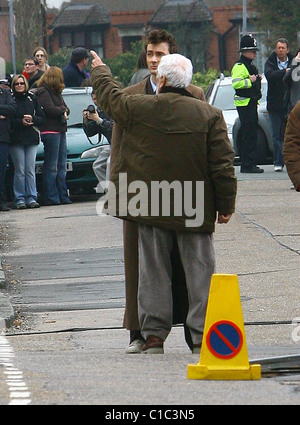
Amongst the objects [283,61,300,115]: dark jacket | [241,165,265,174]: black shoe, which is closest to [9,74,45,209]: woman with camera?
[283,61,300,115]: dark jacket

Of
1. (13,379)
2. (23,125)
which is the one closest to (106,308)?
(13,379)

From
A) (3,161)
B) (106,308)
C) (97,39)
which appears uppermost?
(106,308)

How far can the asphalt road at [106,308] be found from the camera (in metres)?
5.90

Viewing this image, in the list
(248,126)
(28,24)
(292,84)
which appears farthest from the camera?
(28,24)

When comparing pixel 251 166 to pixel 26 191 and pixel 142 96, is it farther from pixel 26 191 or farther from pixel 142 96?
pixel 142 96

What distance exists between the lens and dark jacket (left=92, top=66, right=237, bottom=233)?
7098 millimetres

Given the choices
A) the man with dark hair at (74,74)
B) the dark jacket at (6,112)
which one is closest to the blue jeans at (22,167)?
the dark jacket at (6,112)

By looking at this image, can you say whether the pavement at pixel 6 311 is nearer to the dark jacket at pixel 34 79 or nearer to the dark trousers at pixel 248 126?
the dark jacket at pixel 34 79

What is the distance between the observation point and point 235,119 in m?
21.2

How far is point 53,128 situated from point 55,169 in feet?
1.87

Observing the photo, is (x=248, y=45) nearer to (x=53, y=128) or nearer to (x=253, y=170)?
(x=253, y=170)
